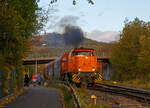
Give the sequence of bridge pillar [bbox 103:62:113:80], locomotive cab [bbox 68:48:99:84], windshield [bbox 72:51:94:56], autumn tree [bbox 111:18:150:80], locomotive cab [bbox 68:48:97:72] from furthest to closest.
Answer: bridge pillar [bbox 103:62:113:80]
autumn tree [bbox 111:18:150:80]
windshield [bbox 72:51:94:56]
locomotive cab [bbox 68:48:97:72]
locomotive cab [bbox 68:48:99:84]

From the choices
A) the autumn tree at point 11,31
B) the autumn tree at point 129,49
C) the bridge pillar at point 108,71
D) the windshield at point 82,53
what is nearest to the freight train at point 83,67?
the windshield at point 82,53

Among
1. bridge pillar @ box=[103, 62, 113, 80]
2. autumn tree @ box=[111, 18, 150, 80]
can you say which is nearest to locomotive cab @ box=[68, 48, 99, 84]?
autumn tree @ box=[111, 18, 150, 80]

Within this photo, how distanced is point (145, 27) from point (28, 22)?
114 feet

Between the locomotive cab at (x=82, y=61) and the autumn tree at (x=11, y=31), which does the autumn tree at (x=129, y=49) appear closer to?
the locomotive cab at (x=82, y=61)

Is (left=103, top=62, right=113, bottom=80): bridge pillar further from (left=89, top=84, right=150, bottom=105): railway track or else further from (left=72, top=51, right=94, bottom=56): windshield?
(left=89, top=84, right=150, bottom=105): railway track

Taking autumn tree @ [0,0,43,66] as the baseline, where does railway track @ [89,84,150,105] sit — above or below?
below

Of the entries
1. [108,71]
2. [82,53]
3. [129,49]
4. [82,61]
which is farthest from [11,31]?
[108,71]

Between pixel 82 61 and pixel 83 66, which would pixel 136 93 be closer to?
pixel 83 66

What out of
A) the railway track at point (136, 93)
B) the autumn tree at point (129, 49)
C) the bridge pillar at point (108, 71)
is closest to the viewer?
the railway track at point (136, 93)

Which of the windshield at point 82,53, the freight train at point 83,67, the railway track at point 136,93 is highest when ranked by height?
the windshield at point 82,53

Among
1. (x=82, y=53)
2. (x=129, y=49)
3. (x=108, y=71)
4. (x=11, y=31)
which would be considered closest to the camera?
(x=11, y=31)

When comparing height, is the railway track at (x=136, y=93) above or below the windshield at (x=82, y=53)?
below

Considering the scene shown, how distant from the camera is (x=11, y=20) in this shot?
13.0 metres

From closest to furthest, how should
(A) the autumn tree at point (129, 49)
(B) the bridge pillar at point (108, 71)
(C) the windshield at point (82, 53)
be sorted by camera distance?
(C) the windshield at point (82, 53)
(A) the autumn tree at point (129, 49)
(B) the bridge pillar at point (108, 71)
